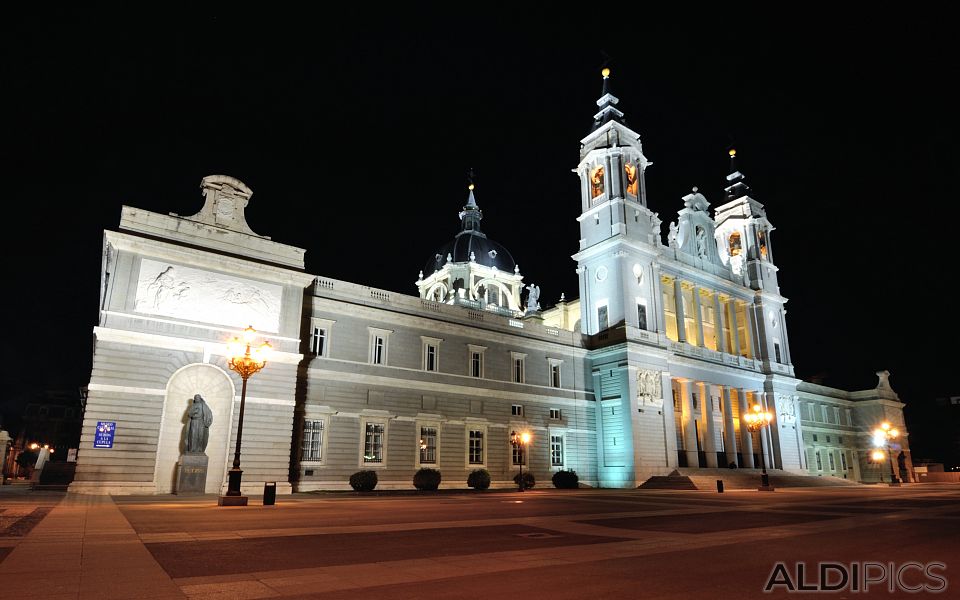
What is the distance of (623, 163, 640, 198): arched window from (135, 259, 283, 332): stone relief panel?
104 ft

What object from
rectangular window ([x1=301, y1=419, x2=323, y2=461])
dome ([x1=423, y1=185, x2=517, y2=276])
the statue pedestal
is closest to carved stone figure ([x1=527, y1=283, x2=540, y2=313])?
dome ([x1=423, y1=185, x2=517, y2=276])

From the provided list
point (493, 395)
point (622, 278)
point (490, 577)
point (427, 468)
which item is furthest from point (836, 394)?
point (490, 577)

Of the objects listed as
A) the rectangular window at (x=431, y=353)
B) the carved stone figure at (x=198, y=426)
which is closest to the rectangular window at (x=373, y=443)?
the rectangular window at (x=431, y=353)

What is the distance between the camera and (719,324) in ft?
180

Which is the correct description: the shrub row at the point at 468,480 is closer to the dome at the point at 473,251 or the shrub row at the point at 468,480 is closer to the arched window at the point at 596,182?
the arched window at the point at 596,182

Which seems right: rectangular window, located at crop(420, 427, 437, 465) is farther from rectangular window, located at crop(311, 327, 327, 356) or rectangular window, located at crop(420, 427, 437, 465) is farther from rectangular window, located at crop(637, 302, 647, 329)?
rectangular window, located at crop(637, 302, 647, 329)

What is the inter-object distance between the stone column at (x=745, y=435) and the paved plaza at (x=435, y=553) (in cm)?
3899

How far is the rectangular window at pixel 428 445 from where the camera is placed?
35.3 meters

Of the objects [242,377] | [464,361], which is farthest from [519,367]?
[242,377]

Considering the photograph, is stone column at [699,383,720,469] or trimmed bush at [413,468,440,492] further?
stone column at [699,383,720,469]

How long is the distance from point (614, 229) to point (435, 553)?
134 feet

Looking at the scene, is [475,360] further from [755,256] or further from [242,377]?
[755,256]

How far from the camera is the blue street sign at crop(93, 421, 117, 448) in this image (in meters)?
24.1

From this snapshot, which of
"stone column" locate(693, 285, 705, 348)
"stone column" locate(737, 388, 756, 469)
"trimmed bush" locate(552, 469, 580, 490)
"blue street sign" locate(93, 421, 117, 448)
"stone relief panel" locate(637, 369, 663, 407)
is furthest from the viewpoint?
"stone column" locate(693, 285, 705, 348)
